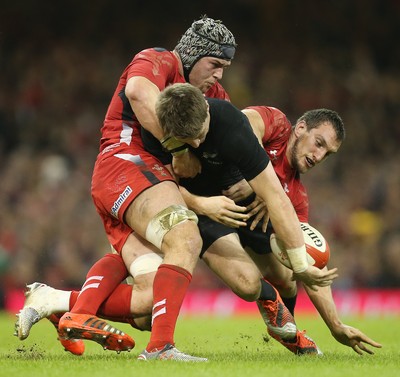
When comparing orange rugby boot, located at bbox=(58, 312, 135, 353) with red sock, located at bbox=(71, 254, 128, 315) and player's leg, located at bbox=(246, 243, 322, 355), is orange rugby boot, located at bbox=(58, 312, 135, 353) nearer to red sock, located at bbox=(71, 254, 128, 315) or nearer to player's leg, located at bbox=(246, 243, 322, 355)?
red sock, located at bbox=(71, 254, 128, 315)

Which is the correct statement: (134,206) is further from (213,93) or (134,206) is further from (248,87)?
(248,87)

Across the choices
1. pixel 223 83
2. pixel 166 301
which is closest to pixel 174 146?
pixel 166 301

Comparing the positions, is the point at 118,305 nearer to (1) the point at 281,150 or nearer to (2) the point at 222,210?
(2) the point at 222,210

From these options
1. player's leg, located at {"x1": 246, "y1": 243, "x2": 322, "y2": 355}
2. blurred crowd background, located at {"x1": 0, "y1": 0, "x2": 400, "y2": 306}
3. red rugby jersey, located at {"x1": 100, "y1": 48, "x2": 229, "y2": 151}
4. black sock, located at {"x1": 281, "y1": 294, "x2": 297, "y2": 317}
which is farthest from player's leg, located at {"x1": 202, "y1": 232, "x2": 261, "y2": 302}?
blurred crowd background, located at {"x1": 0, "y1": 0, "x2": 400, "y2": 306}

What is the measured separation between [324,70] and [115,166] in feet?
39.6

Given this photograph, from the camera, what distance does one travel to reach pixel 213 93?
6.91m

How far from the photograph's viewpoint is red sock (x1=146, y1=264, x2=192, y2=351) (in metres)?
5.30

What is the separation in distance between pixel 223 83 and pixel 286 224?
11.3 m

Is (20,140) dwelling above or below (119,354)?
above

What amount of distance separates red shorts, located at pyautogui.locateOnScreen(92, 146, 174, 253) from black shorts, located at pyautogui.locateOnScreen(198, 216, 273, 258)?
0.59 meters

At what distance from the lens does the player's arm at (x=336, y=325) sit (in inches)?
244

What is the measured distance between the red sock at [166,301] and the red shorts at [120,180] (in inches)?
24.1

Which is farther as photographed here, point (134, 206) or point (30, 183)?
point (30, 183)

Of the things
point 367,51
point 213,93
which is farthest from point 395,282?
point 213,93
